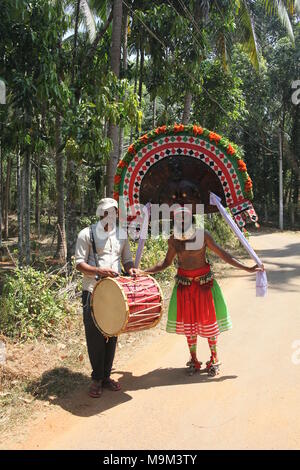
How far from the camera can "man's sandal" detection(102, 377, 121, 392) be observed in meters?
4.45

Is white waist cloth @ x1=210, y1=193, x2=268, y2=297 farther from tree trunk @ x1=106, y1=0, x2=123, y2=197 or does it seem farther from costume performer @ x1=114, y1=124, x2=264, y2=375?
tree trunk @ x1=106, y1=0, x2=123, y2=197

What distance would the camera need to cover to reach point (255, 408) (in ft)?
12.9

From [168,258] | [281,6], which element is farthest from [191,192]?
[281,6]

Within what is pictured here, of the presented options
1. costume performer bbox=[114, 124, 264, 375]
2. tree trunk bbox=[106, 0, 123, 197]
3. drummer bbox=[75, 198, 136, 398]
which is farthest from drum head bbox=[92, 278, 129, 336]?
tree trunk bbox=[106, 0, 123, 197]

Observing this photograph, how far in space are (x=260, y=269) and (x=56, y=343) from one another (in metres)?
2.59

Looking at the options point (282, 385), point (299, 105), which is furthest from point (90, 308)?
point (299, 105)

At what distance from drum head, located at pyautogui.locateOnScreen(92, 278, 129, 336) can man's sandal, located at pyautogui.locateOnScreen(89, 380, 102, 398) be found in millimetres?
543

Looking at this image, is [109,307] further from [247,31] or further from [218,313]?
[247,31]

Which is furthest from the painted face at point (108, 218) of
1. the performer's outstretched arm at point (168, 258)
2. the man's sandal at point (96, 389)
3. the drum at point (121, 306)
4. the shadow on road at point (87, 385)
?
the shadow on road at point (87, 385)

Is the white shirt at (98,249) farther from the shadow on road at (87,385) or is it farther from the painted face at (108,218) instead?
the shadow on road at (87,385)

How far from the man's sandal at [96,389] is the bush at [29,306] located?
1.48 m

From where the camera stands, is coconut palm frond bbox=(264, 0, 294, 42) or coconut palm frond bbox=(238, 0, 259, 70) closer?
coconut palm frond bbox=(264, 0, 294, 42)

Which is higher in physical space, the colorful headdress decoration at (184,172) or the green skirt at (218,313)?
the colorful headdress decoration at (184,172)

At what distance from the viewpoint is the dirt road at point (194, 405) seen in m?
3.46
